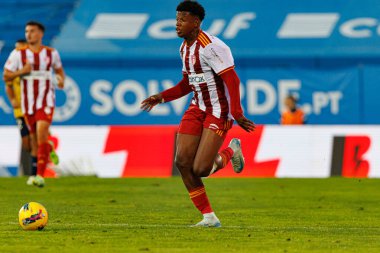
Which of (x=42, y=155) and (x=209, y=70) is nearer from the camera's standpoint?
(x=209, y=70)

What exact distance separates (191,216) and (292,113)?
11564 millimetres

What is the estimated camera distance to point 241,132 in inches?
797

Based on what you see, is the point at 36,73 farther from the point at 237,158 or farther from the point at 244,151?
the point at 237,158

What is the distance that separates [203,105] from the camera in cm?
1084

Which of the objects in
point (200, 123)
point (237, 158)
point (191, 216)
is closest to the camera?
point (200, 123)

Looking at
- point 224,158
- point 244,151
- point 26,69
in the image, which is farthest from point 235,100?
point 244,151

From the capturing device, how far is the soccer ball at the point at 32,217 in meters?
10.3

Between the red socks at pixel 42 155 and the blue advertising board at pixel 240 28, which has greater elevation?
the red socks at pixel 42 155

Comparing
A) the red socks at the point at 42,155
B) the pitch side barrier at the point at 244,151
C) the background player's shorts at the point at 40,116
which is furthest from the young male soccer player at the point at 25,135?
the pitch side barrier at the point at 244,151

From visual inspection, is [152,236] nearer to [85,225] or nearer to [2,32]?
[85,225]

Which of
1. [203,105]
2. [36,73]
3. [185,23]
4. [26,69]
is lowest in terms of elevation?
[36,73]

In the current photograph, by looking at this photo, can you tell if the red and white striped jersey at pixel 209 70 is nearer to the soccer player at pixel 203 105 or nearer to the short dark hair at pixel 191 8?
the soccer player at pixel 203 105

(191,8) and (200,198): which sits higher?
(191,8)

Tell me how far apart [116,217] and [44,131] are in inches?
192
